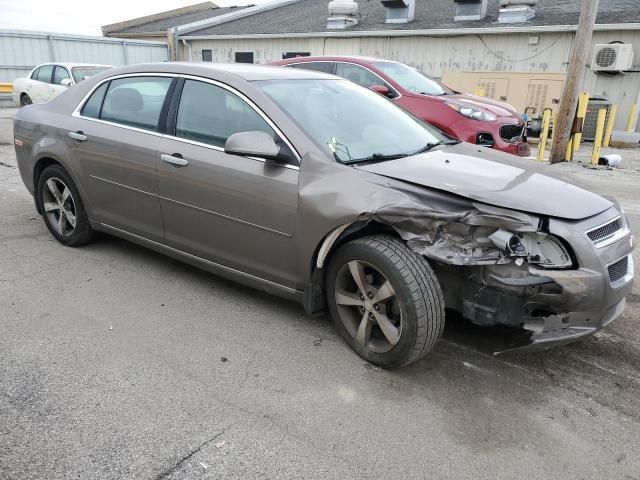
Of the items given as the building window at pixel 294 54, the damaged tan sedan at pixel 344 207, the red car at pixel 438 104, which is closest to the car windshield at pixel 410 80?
the red car at pixel 438 104

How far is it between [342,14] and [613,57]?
953 cm

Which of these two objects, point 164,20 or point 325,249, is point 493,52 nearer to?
point 325,249

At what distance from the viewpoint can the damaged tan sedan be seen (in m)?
2.64

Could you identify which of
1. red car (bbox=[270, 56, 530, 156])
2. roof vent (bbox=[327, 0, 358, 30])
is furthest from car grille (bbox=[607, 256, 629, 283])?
roof vent (bbox=[327, 0, 358, 30])

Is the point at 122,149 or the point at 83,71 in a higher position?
the point at 122,149

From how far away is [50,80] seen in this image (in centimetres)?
1470

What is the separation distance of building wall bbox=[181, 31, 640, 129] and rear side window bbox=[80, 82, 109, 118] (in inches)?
575

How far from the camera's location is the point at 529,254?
260 cm

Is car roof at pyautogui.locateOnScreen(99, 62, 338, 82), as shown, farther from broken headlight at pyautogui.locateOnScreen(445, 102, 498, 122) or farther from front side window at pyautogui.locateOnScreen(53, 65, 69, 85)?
front side window at pyautogui.locateOnScreen(53, 65, 69, 85)

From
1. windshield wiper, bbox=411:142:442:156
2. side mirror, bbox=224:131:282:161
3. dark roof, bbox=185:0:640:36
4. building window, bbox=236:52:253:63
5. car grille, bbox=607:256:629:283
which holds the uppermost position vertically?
dark roof, bbox=185:0:640:36

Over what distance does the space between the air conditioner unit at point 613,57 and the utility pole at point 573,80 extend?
16.9 feet

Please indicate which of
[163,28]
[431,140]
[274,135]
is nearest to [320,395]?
[274,135]

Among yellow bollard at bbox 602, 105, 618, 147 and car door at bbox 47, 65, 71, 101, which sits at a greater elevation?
car door at bbox 47, 65, 71, 101

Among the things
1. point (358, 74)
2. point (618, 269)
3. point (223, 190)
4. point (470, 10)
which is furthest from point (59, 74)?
point (618, 269)
